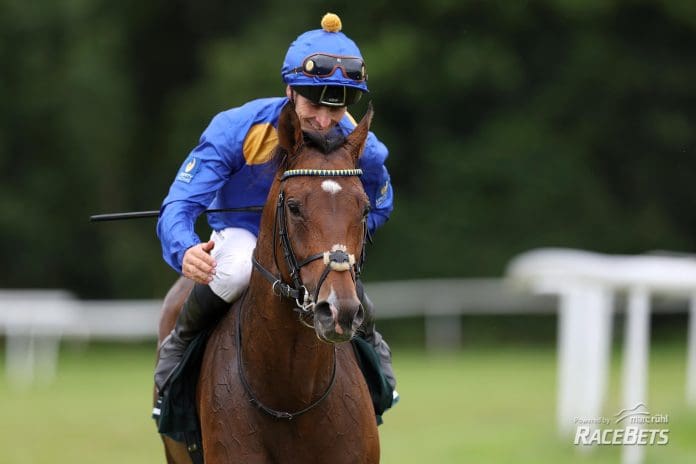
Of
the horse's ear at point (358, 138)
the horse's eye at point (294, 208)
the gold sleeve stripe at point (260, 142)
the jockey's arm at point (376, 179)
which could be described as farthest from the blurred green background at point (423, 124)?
the horse's eye at point (294, 208)

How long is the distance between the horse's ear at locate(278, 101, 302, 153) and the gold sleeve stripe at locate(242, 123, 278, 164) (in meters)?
0.52

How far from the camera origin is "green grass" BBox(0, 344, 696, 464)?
970 cm

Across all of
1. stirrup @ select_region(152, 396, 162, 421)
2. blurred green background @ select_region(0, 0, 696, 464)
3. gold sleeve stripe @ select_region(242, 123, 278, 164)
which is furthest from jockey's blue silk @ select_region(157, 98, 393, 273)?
blurred green background @ select_region(0, 0, 696, 464)

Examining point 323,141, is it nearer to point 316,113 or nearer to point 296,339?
point 316,113

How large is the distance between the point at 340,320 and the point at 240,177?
139 centimetres

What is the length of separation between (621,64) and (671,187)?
2569mm

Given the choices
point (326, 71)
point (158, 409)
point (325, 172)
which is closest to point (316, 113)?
point (326, 71)

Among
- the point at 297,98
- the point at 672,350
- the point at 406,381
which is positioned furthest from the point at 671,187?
the point at 297,98

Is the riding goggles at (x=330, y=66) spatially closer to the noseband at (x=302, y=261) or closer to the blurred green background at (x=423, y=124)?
the noseband at (x=302, y=261)

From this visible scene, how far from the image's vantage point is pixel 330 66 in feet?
16.1

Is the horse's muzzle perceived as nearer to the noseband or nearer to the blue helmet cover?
the noseband

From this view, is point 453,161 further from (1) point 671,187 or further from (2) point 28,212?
(2) point 28,212

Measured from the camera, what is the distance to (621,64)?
24.2 m

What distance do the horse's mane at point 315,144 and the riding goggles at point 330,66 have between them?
1.04 ft
